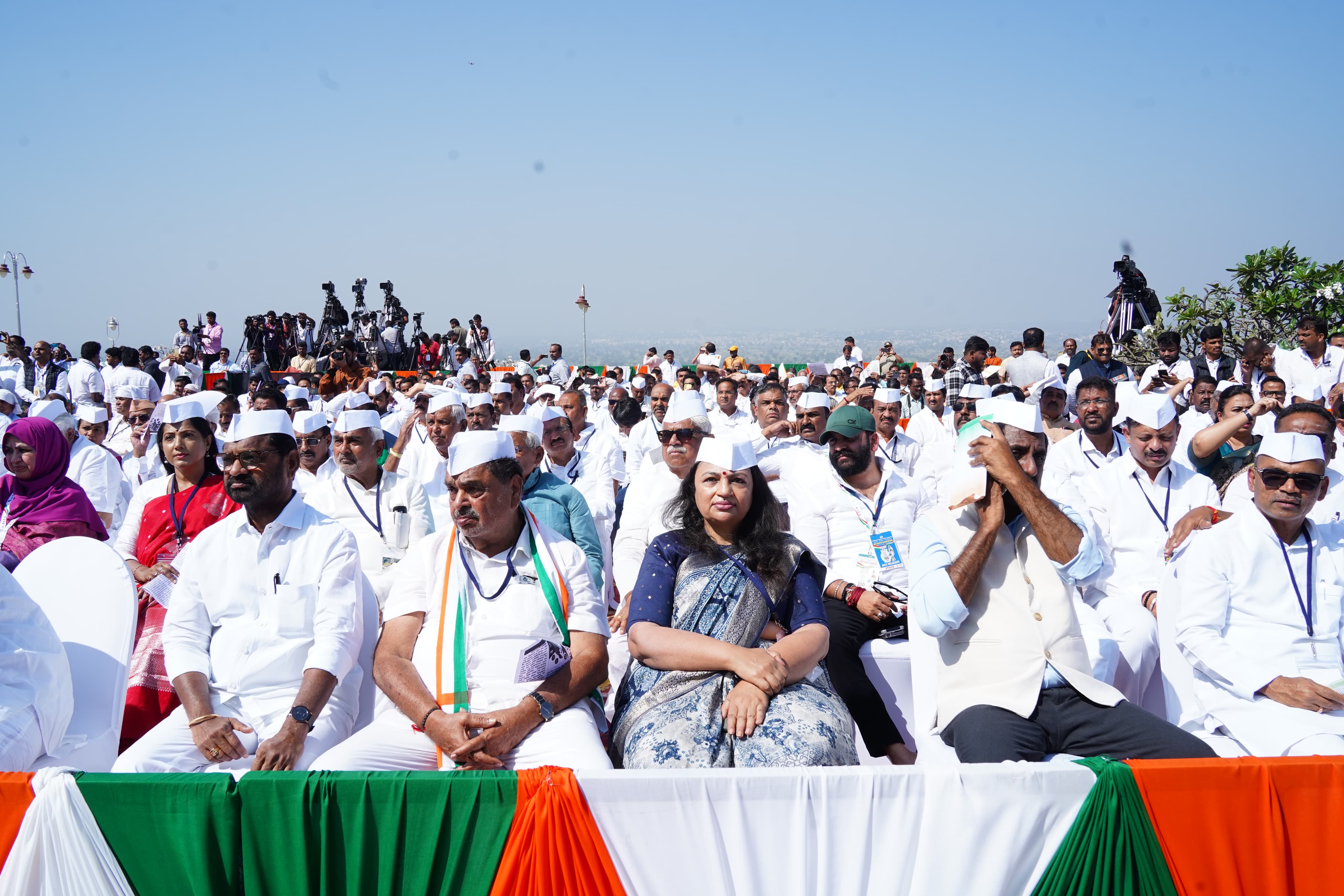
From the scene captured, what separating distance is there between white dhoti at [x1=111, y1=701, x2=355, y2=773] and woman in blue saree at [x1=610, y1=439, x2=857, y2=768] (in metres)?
1.03

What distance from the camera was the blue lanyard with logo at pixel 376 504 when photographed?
4.79m

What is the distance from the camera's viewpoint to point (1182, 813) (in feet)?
7.30

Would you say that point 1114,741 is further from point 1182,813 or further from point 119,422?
point 119,422

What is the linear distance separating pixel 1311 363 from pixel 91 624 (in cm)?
1042

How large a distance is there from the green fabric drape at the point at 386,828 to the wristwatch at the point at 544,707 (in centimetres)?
78

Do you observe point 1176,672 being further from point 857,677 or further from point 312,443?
point 312,443

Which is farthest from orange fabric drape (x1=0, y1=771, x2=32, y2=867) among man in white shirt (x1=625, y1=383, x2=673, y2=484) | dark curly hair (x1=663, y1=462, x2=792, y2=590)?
man in white shirt (x1=625, y1=383, x2=673, y2=484)

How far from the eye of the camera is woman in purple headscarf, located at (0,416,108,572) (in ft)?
14.0

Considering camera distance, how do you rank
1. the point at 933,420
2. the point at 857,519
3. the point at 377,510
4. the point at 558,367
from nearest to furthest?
the point at 857,519 → the point at 377,510 → the point at 933,420 → the point at 558,367

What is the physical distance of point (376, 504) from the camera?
15.9 ft

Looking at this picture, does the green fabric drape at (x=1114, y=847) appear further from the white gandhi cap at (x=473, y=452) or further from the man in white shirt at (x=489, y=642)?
the white gandhi cap at (x=473, y=452)

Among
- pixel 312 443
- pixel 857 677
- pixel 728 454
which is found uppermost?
pixel 728 454

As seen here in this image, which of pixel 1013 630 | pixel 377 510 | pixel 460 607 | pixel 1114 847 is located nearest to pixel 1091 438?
pixel 1013 630

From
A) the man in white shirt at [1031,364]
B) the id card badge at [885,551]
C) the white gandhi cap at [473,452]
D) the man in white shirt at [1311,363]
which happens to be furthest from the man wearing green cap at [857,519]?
the man in white shirt at [1311,363]
